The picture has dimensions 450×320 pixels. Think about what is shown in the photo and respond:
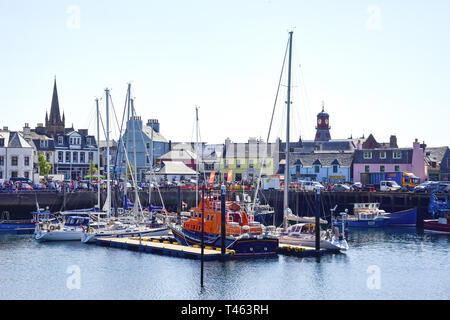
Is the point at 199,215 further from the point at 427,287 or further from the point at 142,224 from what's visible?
the point at 427,287

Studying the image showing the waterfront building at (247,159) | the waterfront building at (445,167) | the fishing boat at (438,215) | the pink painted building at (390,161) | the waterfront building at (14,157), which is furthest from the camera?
the waterfront building at (247,159)

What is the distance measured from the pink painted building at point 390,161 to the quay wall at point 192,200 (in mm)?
16147

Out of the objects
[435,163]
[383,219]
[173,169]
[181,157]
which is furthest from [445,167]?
[181,157]

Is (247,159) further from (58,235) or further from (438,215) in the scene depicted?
(58,235)

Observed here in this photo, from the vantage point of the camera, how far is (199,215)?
164 ft

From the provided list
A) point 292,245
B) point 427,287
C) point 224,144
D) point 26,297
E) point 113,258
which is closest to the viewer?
point 26,297

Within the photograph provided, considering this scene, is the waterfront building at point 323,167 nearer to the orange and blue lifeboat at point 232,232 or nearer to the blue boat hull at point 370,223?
the blue boat hull at point 370,223

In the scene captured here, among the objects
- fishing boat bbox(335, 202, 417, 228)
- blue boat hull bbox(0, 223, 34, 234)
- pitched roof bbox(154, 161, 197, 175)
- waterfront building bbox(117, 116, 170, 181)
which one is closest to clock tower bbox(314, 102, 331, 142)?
waterfront building bbox(117, 116, 170, 181)

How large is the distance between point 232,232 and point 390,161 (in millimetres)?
52068

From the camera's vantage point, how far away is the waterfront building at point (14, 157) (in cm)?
8488

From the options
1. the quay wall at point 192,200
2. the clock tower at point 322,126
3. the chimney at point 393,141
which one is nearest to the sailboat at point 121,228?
the quay wall at point 192,200

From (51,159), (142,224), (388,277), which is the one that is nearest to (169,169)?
(51,159)

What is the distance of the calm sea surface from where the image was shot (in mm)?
35500

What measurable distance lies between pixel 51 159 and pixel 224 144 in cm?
3234
